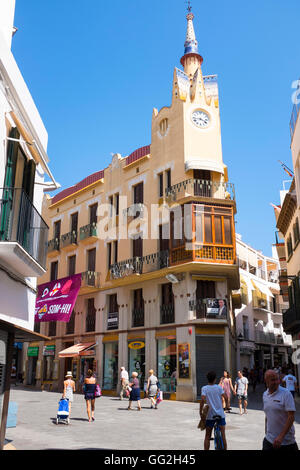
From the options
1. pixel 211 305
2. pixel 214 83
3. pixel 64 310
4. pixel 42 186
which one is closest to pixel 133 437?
pixel 42 186

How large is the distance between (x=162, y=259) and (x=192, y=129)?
27.2 ft

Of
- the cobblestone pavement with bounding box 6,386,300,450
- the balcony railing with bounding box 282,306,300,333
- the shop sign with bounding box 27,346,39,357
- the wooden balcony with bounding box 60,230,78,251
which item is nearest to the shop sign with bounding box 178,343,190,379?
the cobblestone pavement with bounding box 6,386,300,450

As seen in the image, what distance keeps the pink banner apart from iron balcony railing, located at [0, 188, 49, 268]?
18.3m

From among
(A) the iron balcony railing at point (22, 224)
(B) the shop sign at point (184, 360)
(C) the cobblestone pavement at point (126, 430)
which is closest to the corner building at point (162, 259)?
(B) the shop sign at point (184, 360)

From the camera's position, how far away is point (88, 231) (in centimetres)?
3256

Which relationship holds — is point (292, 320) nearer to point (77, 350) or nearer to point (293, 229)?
point (293, 229)

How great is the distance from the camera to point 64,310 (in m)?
29.3

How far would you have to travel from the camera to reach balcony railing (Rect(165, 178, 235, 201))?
85.0 ft

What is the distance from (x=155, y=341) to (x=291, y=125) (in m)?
14.9

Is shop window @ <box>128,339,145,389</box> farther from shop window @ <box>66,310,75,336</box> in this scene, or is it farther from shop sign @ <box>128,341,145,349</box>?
shop window @ <box>66,310,75,336</box>

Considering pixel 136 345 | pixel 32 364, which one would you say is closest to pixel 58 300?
pixel 136 345

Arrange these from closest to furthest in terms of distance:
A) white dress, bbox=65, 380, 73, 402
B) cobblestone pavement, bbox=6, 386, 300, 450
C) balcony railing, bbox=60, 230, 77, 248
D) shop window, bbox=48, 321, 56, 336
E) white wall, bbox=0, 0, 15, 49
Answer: cobblestone pavement, bbox=6, 386, 300, 450, white wall, bbox=0, 0, 15, 49, white dress, bbox=65, 380, 73, 402, balcony railing, bbox=60, 230, 77, 248, shop window, bbox=48, 321, 56, 336

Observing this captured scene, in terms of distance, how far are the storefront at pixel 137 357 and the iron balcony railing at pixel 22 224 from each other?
664 inches

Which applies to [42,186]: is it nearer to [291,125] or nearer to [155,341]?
[155,341]
